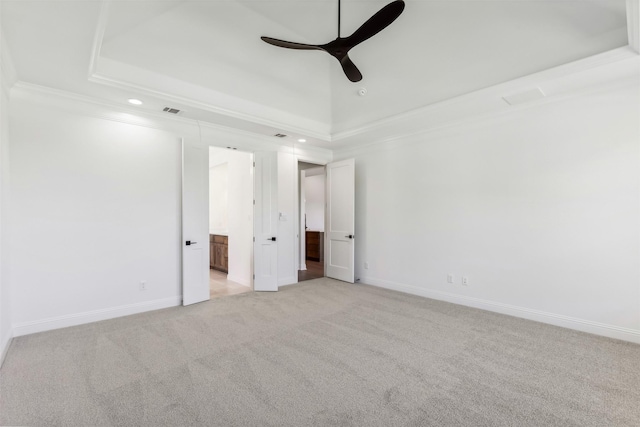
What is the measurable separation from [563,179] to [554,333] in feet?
5.80

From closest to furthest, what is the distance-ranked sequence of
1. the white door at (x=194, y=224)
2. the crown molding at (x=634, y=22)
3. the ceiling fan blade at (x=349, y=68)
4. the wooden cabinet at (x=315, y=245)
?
the crown molding at (x=634, y=22)
the ceiling fan blade at (x=349, y=68)
the white door at (x=194, y=224)
the wooden cabinet at (x=315, y=245)

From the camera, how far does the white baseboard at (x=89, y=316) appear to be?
3206 millimetres

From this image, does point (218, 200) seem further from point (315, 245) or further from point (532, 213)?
point (532, 213)

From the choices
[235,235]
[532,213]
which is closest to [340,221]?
[235,235]

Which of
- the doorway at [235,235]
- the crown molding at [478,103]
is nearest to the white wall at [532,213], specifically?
the crown molding at [478,103]

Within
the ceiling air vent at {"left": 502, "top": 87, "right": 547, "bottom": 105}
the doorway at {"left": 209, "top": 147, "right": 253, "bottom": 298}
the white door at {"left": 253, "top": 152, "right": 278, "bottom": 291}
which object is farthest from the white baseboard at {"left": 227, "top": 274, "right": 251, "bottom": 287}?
the ceiling air vent at {"left": 502, "top": 87, "right": 547, "bottom": 105}

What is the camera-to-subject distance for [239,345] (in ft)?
9.74

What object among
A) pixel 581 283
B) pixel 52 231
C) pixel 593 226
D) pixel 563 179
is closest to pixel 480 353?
pixel 581 283

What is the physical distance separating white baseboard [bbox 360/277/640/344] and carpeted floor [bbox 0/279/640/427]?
0.15 metres

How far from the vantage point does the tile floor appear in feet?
16.4

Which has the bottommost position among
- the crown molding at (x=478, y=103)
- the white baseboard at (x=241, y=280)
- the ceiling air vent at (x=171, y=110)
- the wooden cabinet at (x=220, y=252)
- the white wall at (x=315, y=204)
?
the white baseboard at (x=241, y=280)

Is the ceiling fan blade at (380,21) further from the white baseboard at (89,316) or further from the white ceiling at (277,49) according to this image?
the white baseboard at (89,316)

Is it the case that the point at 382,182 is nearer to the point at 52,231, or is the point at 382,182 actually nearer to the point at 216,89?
the point at 216,89

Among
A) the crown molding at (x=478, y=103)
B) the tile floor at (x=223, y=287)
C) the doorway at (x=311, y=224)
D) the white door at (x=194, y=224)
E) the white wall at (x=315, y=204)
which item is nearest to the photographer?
the crown molding at (x=478, y=103)
